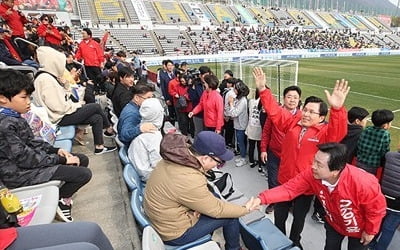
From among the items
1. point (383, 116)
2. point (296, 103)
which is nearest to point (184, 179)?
point (296, 103)

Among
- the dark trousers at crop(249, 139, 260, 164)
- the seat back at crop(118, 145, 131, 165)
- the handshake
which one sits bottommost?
the dark trousers at crop(249, 139, 260, 164)

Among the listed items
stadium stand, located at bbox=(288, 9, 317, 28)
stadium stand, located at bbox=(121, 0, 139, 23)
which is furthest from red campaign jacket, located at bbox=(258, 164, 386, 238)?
stadium stand, located at bbox=(288, 9, 317, 28)

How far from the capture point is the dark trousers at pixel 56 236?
66.2 inches

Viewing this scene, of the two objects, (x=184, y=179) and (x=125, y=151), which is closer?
(x=184, y=179)

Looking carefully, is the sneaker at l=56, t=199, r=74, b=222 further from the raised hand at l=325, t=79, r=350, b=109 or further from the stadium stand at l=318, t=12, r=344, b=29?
the stadium stand at l=318, t=12, r=344, b=29

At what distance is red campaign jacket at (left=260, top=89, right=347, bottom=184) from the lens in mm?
2598

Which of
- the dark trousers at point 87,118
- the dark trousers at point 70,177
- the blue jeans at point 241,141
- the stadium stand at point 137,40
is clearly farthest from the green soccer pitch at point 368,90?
the stadium stand at point 137,40

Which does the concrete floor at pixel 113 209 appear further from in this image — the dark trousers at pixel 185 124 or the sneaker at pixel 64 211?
the dark trousers at pixel 185 124

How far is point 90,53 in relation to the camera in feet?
26.1

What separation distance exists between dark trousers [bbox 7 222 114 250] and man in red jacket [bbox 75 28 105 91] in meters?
6.92

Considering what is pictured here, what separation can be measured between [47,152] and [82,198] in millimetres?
759

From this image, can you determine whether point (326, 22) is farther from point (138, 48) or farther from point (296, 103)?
point (296, 103)

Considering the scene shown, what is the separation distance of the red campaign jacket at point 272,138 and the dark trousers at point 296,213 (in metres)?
0.83

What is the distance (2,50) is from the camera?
525cm
